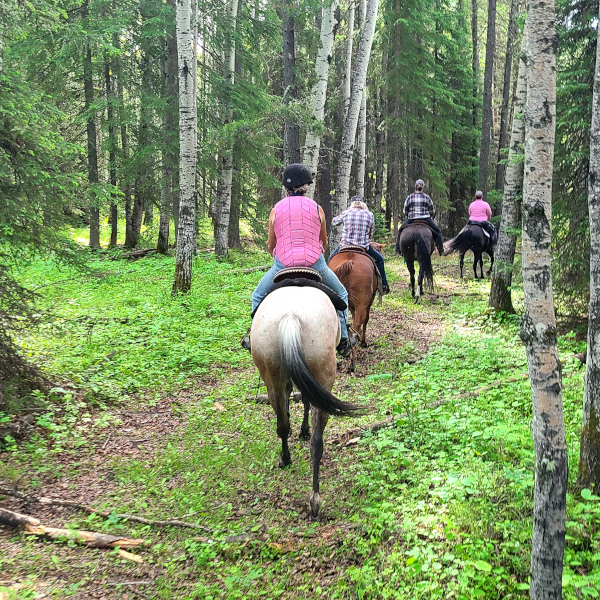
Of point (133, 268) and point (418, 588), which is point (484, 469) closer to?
point (418, 588)

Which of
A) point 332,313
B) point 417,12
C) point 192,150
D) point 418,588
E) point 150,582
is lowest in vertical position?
point 150,582

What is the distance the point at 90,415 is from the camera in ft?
21.5

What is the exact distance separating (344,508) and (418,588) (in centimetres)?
136

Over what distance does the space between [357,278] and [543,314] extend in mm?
5824

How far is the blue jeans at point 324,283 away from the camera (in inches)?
217

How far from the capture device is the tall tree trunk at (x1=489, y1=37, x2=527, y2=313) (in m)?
9.50

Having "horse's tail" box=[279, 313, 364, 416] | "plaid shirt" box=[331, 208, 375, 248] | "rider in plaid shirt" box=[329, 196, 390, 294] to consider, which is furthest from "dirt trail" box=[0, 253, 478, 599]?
"plaid shirt" box=[331, 208, 375, 248]

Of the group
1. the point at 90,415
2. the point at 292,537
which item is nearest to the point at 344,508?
the point at 292,537

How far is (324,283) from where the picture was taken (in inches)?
227

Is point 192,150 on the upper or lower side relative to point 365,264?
upper

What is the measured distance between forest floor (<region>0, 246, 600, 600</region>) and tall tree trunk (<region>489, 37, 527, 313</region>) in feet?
4.48

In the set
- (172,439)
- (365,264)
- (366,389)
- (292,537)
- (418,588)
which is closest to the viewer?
(418,588)

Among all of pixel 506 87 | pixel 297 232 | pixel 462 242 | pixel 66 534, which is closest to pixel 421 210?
pixel 462 242

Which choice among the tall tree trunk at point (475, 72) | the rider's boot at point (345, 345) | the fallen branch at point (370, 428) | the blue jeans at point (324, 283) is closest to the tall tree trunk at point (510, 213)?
the fallen branch at point (370, 428)
